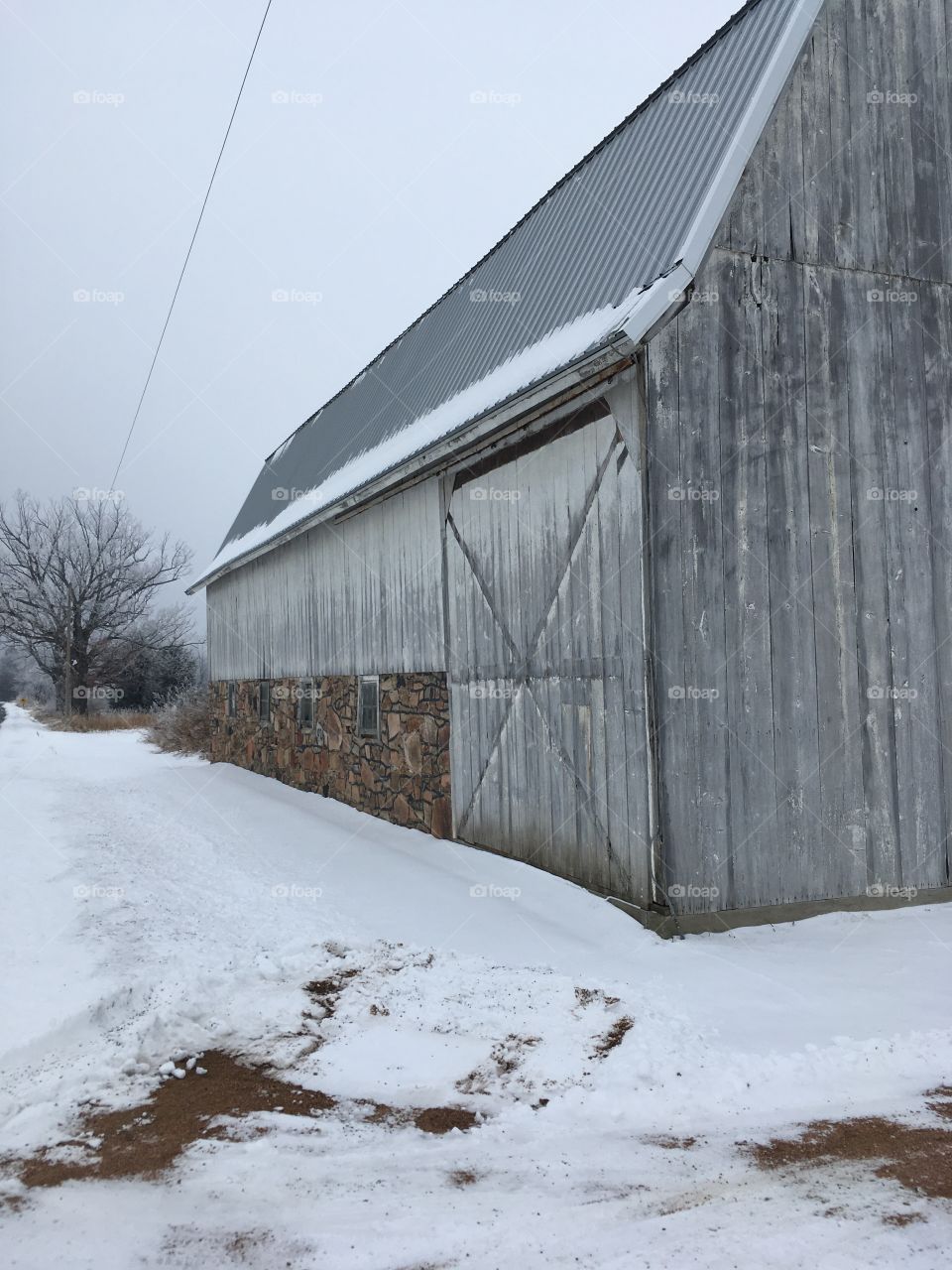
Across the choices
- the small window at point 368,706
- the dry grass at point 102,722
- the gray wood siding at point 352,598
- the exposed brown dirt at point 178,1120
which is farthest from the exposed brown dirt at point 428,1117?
the dry grass at point 102,722

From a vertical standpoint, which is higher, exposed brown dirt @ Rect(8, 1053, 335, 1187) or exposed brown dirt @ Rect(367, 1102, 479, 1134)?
exposed brown dirt @ Rect(8, 1053, 335, 1187)

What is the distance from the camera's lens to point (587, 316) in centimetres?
679

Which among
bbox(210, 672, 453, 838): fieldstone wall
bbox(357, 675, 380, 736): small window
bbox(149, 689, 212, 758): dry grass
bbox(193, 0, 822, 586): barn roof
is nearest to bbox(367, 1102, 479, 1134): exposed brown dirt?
bbox(193, 0, 822, 586): barn roof

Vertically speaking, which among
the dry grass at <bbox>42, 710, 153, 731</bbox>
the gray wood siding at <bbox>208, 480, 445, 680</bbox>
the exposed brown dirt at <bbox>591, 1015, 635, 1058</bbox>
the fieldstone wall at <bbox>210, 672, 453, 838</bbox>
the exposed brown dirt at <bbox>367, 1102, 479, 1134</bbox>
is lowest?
the dry grass at <bbox>42, 710, 153, 731</bbox>

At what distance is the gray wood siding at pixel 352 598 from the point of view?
9594mm

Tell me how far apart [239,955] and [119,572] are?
46268mm

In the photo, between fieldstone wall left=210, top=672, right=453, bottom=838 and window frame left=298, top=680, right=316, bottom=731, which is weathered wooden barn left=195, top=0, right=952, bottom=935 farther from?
Result: window frame left=298, top=680, right=316, bottom=731

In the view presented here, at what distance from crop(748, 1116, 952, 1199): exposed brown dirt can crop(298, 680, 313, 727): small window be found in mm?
10396

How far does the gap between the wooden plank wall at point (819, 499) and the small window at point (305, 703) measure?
26.6ft

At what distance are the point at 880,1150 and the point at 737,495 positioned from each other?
418 cm

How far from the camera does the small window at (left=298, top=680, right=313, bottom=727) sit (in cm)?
1340

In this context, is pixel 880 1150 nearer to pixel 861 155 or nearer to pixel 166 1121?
pixel 166 1121

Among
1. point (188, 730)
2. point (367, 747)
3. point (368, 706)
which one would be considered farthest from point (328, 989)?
point (188, 730)

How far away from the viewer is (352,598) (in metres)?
11.7
